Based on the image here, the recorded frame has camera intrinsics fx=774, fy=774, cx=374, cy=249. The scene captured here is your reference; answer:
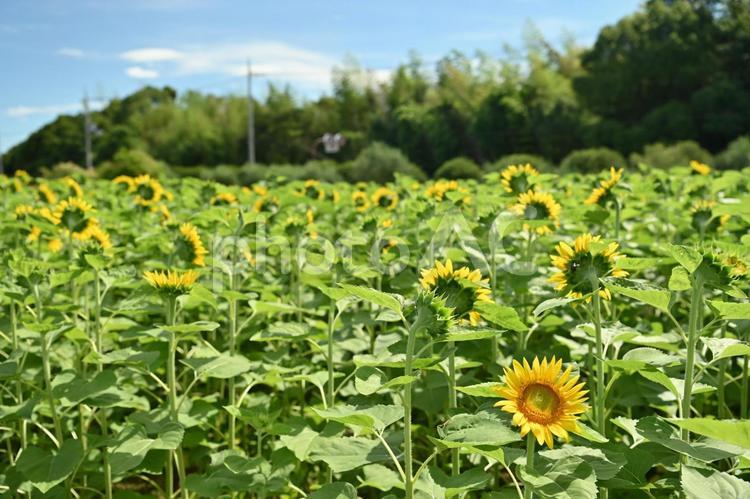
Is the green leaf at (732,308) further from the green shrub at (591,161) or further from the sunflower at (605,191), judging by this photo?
the green shrub at (591,161)

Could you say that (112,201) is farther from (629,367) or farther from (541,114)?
(541,114)

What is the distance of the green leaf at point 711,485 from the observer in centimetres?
123

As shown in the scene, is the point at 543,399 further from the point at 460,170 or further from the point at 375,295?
the point at 460,170

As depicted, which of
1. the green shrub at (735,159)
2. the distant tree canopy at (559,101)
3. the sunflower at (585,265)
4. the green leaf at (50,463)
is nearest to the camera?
the sunflower at (585,265)

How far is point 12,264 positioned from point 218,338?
103 cm

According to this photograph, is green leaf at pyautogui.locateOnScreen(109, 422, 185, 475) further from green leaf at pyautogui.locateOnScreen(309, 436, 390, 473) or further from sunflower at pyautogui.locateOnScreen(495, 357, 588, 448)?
sunflower at pyautogui.locateOnScreen(495, 357, 588, 448)

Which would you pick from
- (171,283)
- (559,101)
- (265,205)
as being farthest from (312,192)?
(559,101)

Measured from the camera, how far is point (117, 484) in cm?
288

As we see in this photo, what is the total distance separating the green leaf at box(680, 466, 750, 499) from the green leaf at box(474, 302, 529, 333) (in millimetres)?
393

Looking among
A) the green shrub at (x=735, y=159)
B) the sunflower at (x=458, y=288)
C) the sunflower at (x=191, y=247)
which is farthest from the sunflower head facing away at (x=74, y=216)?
the green shrub at (x=735, y=159)

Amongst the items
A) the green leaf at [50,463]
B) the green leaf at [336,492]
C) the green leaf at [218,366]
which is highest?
the green leaf at [218,366]

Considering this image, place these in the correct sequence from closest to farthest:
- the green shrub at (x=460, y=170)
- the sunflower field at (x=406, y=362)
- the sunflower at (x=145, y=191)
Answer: the sunflower field at (x=406, y=362) → the sunflower at (x=145, y=191) → the green shrub at (x=460, y=170)

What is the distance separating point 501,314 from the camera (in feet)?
5.04

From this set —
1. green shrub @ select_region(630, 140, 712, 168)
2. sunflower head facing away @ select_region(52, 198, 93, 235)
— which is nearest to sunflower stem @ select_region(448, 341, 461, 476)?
sunflower head facing away @ select_region(52, 198, 93, 235)
